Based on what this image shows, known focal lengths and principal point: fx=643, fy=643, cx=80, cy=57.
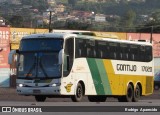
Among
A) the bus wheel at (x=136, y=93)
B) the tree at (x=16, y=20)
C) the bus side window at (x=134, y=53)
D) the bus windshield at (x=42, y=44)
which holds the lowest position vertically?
the tree at (x=16, y=20)

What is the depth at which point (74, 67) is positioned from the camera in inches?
1212

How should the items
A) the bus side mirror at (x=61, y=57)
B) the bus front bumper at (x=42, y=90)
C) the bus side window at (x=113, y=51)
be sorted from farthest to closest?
1. the bus side window at (x=113, y=51)
2. the bus front bumper at (x=42, y=90)
3. the bus side mirror at (x=61, y=57)

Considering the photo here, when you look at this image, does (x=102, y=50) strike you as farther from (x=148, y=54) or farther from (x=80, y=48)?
(x=148, y=54)

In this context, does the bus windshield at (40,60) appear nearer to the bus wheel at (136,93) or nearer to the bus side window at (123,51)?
the bus side window at (123,51)

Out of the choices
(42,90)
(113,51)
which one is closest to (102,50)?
(113,51)

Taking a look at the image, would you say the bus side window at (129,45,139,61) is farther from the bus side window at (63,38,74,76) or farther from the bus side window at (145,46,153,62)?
the bus side window at (63,38,74,76)

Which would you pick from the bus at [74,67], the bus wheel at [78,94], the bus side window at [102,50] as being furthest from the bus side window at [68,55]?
the bus side window at [102,50]

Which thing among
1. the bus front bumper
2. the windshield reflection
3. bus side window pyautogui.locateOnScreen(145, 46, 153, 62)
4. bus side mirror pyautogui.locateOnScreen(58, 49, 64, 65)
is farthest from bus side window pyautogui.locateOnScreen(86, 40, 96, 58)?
bus side window pyautogui.locateOnScreen(145, 46, 153, 62)

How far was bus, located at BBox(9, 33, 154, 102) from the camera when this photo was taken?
3008 centimetres

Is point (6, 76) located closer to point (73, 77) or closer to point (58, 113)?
point (73, 77)

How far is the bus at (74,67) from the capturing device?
30.1 m

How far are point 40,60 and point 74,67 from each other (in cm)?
173

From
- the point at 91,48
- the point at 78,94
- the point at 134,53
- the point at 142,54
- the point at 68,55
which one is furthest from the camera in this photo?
the point at 142,54

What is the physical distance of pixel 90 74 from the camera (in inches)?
1273
